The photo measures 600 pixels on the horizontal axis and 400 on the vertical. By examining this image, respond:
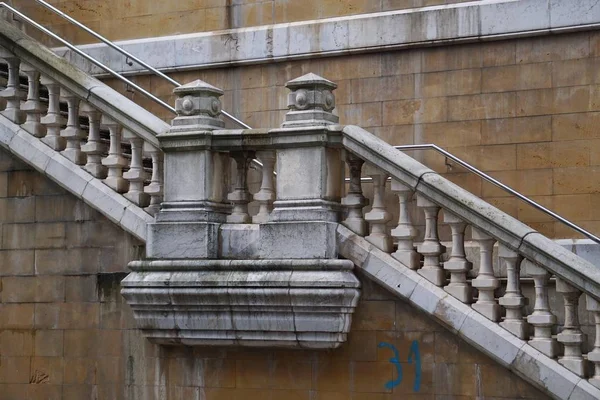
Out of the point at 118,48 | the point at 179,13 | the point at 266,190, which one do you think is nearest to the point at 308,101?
the point at 266,190

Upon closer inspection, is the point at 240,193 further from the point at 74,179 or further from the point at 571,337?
the point at 571,337

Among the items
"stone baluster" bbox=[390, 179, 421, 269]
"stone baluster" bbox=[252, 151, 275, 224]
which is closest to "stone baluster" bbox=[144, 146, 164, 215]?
"stone baluster" bbox=[252, 151, 275, 224]

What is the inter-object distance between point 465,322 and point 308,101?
2.32m

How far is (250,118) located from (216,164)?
3.32 m

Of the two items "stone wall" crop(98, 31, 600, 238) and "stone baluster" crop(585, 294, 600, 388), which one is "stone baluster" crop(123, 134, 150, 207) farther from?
"stone baluster" crop(585, 294, 600, 388)

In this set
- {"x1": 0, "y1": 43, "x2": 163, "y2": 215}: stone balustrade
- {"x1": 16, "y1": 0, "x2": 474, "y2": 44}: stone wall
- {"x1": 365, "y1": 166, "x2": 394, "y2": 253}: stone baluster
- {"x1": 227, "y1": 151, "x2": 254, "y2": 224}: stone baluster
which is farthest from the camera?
{"x1": 16, "y1": 0, "x2": 474, "y2": 44}: stone wall

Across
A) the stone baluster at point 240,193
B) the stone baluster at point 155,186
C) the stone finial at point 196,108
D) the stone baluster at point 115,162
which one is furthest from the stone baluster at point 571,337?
the stone baluster at point 115,162

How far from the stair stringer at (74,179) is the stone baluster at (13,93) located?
83mm

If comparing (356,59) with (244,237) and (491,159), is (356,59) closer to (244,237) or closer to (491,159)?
(491,159)

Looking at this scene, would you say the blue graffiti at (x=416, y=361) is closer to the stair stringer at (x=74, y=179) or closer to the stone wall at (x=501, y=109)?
the stair stringer at (x=74, y=179)

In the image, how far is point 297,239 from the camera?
10.4 m

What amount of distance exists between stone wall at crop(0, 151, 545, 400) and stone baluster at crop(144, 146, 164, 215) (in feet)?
1.21

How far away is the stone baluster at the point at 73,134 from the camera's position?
1155 cm

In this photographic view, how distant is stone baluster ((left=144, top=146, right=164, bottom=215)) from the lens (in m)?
11.2
